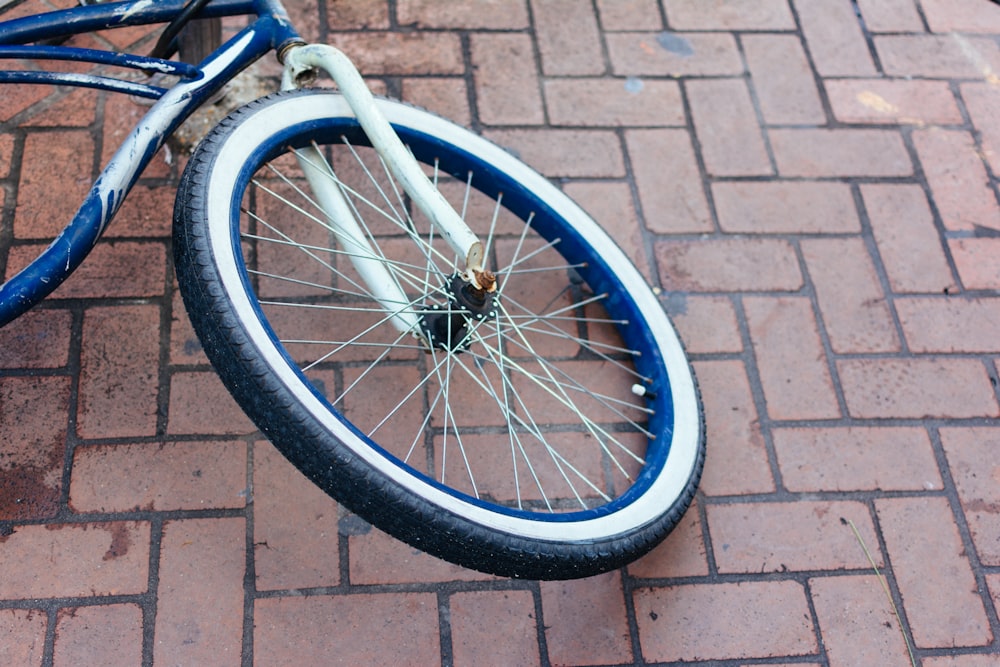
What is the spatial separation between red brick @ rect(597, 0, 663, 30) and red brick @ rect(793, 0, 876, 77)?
52 cm

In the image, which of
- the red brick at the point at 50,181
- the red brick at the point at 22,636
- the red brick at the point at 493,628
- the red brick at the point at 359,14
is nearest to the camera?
the red brick at the point at 22,636

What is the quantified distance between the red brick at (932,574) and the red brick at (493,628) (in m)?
0.91

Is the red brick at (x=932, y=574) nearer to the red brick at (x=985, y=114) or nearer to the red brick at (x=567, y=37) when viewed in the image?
the red brick at (x=985, y=114)

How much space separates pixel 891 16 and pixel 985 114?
487 millimetres

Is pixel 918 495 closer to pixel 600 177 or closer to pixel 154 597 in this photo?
pixel 600 177

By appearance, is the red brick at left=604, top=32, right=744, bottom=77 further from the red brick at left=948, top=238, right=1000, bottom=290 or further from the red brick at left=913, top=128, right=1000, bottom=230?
the red brick at left=948, top=238, right=1000, bottom=290

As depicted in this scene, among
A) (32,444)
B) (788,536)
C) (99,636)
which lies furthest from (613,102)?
(99,636)

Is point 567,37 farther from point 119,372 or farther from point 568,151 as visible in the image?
point 119,372

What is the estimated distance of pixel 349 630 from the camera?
194cm

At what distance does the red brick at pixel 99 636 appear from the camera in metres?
1.86

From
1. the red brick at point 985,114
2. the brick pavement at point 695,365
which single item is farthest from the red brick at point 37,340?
the red brick at point 985,114

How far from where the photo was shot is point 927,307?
253cm

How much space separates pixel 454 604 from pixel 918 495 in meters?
1.21

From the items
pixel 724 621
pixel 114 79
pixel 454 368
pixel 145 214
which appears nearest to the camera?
pixel 114 79
